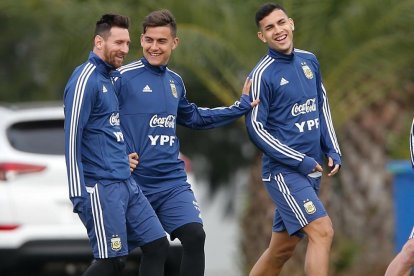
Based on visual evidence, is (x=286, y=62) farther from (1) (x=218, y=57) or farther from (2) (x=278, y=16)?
(1) (x=218, y=57)

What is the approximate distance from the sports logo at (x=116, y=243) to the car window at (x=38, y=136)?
11.4ft

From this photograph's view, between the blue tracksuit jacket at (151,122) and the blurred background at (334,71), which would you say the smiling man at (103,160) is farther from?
the blurred background at (334,71)

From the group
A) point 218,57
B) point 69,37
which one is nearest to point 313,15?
point 218,57

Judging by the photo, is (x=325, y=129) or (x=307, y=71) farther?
(x=325, y=129)

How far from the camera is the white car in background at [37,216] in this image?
44.0ft

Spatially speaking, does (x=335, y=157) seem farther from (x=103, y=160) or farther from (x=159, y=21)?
(x=103, y=160)

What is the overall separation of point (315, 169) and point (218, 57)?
5.68 meters

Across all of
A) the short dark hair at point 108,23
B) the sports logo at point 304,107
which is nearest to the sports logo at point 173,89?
the short dark hair at point 108,23

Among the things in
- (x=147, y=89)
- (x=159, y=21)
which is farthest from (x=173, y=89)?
(x=159, y=21)

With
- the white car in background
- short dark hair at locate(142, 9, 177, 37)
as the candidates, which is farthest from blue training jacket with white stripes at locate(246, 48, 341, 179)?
the white car in background

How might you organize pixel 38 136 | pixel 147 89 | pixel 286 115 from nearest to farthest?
1. pixel 147 89
2. pixel 286 115
3. pixel 38 136

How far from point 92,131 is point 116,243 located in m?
0.76

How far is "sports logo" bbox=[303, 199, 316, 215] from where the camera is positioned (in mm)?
10984

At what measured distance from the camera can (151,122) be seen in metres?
10.8
